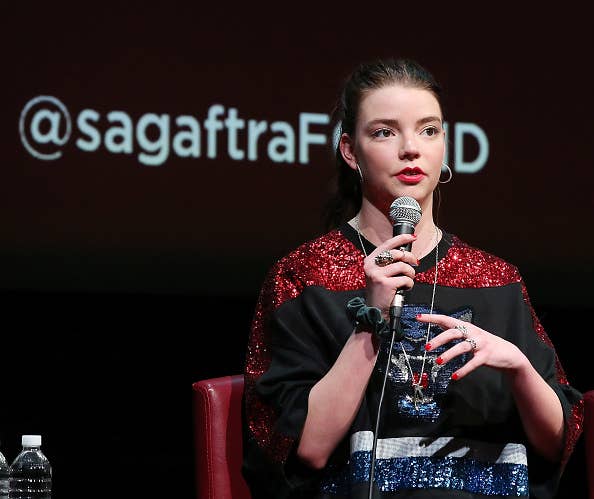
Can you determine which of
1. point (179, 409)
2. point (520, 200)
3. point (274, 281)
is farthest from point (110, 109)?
point (274, 281)

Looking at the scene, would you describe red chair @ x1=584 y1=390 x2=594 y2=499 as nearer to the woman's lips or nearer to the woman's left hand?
the woman's left hand

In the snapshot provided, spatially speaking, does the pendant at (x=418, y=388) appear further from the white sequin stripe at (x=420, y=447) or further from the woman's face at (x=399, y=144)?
the woman's face at (x=399, y=144)

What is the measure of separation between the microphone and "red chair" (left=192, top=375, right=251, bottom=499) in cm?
56

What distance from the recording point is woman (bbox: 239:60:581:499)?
2018mm

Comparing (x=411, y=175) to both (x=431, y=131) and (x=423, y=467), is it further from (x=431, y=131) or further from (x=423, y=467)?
(x=423, y=467)

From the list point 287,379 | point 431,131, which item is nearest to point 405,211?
point 431,131

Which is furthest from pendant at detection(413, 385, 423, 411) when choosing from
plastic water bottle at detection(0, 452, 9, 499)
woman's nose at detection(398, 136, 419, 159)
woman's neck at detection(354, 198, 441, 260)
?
plastic water bottle at detection(0, 452, 9, 499)

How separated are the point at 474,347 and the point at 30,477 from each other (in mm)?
1333

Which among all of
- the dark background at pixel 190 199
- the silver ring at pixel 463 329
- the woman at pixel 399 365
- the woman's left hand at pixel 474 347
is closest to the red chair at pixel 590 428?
the woman at pixel 399 365

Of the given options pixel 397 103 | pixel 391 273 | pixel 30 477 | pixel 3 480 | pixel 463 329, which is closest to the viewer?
pixel 391 273

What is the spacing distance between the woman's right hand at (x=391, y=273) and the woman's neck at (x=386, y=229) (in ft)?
1.08

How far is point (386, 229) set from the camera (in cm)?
221

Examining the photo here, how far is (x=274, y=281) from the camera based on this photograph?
223cm

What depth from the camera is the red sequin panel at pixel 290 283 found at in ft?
7.04
